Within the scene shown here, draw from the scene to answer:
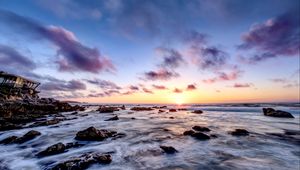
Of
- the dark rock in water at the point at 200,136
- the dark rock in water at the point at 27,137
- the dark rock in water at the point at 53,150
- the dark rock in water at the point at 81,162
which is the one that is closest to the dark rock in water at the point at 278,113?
the dark rock in water at the point at 200,136

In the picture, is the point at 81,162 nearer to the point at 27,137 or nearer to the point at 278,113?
the point at 27,137

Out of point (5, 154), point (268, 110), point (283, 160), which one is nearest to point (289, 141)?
point (283, 160)

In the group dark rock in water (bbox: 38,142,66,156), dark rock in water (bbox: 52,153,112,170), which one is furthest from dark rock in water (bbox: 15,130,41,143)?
dark rock in water (bbox: 52,153,112,170)

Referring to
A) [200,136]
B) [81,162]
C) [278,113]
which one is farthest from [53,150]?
[278,113]

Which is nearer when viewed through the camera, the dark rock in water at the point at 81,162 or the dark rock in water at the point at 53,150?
the dark rock in water at the point at 81,162

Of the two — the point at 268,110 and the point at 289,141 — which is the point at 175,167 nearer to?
the point at 289,141

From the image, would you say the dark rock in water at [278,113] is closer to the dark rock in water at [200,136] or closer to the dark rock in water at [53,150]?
the dark rock in water at [200,136]

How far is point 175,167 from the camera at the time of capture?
790 cm

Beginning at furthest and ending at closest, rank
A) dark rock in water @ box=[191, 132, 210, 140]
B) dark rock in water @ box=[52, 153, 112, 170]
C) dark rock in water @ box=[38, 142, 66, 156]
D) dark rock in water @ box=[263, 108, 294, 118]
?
dark rock in water @ box=[263, 108, 294, 118]
dark rock in water @ box=[191, 132, 210, 140]
dark rock in water @ box=[38, 142, 66, 156]
dark rock in water @ box=[52, 153, 112, 170]

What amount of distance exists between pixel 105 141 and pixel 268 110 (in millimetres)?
31060

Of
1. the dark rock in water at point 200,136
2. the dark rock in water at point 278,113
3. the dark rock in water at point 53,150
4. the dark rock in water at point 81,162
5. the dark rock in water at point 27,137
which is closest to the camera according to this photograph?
the dark rock in water at point 81,162

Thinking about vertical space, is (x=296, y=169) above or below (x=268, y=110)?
below

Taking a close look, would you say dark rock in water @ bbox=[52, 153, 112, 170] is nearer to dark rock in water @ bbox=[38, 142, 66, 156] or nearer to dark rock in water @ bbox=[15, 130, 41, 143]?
dark rock in water @ bbox=[38, 142, 66, 156]

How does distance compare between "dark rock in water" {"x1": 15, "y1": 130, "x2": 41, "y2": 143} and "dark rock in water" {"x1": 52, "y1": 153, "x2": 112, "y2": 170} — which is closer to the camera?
"dark rock in water" {"x1": 52, "y1": 153, "x2": 112, "y2": 170}
